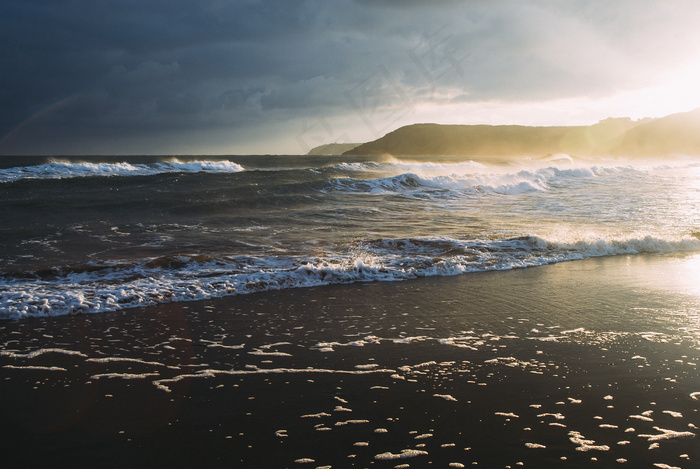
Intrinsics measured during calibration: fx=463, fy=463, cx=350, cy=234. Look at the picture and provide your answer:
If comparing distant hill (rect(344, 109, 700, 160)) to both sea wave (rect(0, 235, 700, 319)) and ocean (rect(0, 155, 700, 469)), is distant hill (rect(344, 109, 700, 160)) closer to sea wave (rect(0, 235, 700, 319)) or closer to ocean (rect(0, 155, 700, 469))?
sea wave (rect(0, 235, 700, 319))

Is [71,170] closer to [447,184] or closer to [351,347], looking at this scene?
[447,184]

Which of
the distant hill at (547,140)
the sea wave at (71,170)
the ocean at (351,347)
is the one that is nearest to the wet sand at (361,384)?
the ocean at (351,347)

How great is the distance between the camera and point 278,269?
8492mm

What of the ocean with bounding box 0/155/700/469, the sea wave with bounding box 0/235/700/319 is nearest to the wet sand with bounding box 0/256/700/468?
the ocean with bounding box 0/155/700/469

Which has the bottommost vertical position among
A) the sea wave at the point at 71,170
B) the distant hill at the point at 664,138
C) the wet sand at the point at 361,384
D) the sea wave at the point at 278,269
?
the wet sand at the point at 361,384

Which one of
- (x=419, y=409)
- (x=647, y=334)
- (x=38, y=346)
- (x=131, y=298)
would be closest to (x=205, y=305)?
(x=131, y=298)

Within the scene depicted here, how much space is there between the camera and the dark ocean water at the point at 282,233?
791 cm

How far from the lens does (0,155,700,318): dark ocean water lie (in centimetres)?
791

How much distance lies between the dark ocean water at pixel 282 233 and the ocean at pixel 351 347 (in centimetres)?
9

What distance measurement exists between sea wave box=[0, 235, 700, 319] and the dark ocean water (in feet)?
0.10

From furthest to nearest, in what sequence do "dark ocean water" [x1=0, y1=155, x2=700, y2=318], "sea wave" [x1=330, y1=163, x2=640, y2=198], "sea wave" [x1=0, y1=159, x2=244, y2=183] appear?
"sea wave" [x1=0, y1=159, x2=244, y2=183], "sea wave" [x1=330, y1=163, x2=640, y2=198], "dark ocean water" [x1=0, y1=155, x2=700, y2=318]

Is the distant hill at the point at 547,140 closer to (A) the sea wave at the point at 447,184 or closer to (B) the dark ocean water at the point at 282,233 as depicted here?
(A) the sea wave at the point at 447,184

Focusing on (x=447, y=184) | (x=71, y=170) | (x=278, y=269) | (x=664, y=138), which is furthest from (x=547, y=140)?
(x=278, y=269)

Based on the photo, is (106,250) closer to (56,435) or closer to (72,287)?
(72,287)
